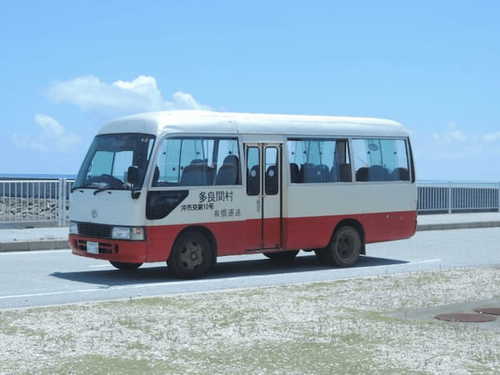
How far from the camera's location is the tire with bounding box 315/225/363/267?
16469mm

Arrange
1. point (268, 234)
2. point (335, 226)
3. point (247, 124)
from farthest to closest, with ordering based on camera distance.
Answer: point (335, 226) < point (268, 234) < point (247, 124)

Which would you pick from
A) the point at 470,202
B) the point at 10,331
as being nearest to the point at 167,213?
the point at 10,331

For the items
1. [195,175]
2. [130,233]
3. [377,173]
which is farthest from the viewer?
[377,173]

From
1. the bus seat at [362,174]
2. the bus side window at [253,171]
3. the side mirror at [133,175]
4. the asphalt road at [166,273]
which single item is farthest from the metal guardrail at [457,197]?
the side mirror at [133,175]

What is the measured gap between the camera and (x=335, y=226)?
16.6 m

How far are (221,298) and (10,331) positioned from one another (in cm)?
313

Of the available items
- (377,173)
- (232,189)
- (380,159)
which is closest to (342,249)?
(377,173)

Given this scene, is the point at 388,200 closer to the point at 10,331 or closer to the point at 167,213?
the point at 167,213

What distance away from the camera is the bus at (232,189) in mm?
14008

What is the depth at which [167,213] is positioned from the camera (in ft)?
46.1

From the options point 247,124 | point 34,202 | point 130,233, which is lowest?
point 130,233

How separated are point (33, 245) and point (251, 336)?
1144 cm

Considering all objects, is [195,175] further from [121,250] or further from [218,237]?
[121,250]

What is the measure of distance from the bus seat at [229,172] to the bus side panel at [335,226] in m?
1.33
